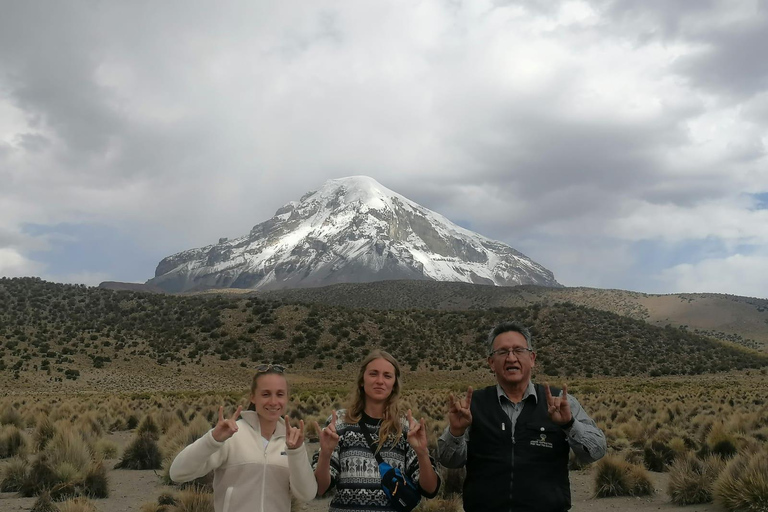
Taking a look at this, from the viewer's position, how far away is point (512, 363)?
435cm

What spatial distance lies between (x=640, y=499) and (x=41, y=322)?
5863cm

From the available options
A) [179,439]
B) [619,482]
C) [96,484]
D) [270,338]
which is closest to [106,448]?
[179,439]

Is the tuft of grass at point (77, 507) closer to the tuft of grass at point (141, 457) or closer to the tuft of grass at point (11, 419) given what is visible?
the tuft of grass at point (141, 457)

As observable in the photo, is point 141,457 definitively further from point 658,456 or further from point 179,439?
point 658,456

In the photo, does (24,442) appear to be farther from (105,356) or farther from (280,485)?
(105,356)

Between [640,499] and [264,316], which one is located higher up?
[264,316]

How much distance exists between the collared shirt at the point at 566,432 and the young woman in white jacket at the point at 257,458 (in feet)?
3.14

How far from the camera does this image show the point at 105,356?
49.8 m

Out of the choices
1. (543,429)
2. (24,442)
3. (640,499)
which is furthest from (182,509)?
(24,442)

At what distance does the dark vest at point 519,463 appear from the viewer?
162 inches

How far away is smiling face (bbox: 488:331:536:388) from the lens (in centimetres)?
432

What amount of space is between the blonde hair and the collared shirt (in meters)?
0.33

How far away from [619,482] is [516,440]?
22.6ft

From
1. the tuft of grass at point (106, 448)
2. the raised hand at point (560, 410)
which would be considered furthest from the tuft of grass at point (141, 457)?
the raised hand at point (560, 410)
